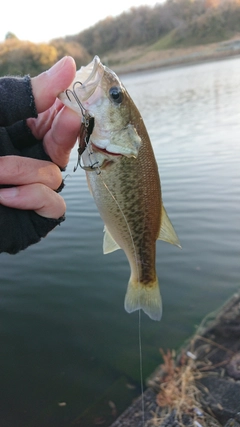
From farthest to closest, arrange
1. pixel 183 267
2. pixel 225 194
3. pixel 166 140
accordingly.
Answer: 1. pixel 166 140
2. pixel 225 194
3. pixel 183 267

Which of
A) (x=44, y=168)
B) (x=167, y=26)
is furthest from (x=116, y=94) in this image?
(x=167, y=26)

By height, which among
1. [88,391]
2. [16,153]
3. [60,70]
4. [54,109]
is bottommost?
[88,391]

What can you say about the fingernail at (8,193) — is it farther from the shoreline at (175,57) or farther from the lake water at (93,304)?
the shoreline at (175,57)

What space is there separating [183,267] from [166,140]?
11.0 metres

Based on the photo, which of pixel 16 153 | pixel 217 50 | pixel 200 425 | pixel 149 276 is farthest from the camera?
pixel 217 50

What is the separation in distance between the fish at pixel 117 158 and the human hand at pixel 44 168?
0.36ft

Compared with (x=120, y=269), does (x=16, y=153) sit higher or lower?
higher

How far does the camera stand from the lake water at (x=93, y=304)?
5070mm

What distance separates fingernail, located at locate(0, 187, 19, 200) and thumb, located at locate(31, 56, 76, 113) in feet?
1.70

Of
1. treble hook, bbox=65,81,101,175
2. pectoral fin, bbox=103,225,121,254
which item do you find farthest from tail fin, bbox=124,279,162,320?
treble hook, bbox=65,81,101,175

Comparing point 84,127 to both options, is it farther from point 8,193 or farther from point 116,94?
point 8,193

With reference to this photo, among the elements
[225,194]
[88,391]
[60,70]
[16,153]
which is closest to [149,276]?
[16,153]

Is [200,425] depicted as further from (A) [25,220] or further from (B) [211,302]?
(B) [211,302]

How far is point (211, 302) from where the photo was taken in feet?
21.0
